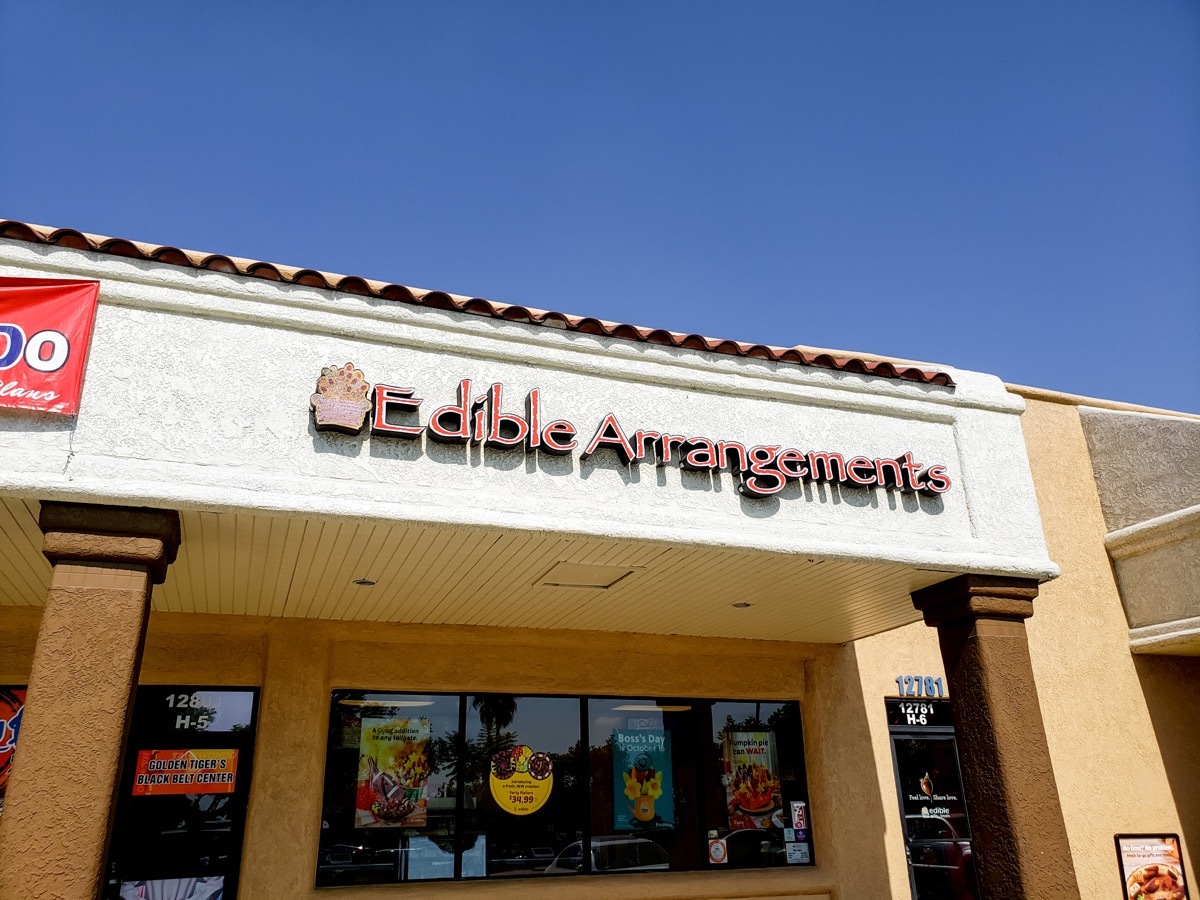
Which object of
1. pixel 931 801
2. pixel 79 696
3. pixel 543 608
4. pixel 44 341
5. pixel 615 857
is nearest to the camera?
pixel 79 696

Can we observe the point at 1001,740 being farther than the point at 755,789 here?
No

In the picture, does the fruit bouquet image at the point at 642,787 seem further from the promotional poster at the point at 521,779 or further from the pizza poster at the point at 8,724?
the pizza poster at the point at 8,724

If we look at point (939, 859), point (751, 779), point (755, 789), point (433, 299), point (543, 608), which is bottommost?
point (939, 859)

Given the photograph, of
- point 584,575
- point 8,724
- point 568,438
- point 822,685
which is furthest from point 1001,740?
point 8,724

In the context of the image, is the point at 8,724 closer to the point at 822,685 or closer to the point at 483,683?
the point at 483,683

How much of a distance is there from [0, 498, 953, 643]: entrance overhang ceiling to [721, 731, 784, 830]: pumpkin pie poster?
171 centimetres

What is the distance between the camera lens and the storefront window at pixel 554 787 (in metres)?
9.78

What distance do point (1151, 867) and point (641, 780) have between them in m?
6.85

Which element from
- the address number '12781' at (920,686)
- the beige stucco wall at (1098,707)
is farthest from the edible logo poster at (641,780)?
the beige stucco wall at (1098,707)

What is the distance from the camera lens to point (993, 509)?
8922mm

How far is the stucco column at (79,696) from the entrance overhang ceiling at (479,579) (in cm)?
48

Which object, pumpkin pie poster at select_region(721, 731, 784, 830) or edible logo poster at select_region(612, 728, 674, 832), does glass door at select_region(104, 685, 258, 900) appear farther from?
pumpkin pie poster at select_region(721, 731, 784, 830)

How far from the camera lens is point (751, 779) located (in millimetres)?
11438

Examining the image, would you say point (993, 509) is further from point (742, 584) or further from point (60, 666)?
point (60, 666)
